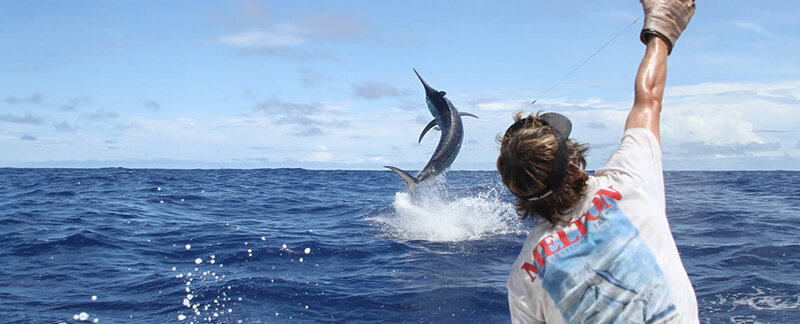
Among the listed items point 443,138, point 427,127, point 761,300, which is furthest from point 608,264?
point 427,127

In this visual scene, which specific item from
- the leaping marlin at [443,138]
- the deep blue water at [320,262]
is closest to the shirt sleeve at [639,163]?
the deep blue water at [320,262]

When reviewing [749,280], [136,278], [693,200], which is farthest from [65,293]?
[693,200]

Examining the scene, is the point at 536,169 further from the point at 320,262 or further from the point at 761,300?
the point at 320,262

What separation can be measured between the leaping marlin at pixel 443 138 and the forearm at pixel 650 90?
8057 millimetres

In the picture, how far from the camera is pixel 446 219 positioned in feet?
40.7

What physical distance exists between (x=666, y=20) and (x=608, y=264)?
117 cm

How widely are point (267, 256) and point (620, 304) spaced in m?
7.84

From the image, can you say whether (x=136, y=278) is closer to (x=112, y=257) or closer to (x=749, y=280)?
(x=112, y=257)

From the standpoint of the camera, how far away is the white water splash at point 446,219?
11062mm

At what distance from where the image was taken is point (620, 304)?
1.92 m

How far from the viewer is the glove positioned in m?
2.44

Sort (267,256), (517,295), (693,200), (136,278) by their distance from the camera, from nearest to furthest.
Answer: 1. (517,295)
2. (136,278)
3. (267,256)
4. (693,200)

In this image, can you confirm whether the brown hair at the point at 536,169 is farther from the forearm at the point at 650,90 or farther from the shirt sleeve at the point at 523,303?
the forearm at the point at 650,90

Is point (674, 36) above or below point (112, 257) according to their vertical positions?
above
